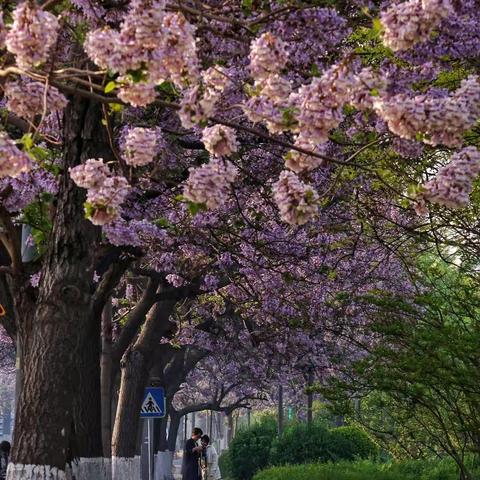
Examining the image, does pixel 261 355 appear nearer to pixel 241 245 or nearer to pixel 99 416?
pixel 241 245

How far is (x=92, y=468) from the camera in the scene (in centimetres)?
1595

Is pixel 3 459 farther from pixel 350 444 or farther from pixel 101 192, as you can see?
pixel 350 444

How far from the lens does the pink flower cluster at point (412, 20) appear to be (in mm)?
6945

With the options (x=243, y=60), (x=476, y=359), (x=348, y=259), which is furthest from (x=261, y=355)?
(x=243, y=60)

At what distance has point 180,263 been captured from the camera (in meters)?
20.7

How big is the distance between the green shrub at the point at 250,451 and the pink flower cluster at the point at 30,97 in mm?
33079

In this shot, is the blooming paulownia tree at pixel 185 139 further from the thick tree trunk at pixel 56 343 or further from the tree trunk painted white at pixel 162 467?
the tree trunk painted white at pixel 162 467

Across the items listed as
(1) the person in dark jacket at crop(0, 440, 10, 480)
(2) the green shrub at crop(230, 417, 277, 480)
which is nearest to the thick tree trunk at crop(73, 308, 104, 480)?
(1) the person in dark jacket at crop(0, 440, 10, 480)

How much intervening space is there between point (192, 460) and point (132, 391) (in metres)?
3.90

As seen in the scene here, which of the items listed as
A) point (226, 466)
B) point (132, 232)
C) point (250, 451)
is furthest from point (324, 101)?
point (226, 466)

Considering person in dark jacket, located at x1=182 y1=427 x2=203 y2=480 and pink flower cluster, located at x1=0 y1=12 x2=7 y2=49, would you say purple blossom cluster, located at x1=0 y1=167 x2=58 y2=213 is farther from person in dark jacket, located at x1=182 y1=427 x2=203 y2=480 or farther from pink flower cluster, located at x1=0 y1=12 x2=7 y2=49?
person in dark jacket, located at x1=182 y1=427 x2=203 y2=480

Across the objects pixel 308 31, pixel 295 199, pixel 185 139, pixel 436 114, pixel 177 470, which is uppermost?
pixel 177 470

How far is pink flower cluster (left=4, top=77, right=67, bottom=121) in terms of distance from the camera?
305 inches

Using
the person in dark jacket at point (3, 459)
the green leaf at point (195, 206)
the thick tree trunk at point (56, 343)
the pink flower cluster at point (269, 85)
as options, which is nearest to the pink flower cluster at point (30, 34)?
the pink flower cluster at point (269, 85)
